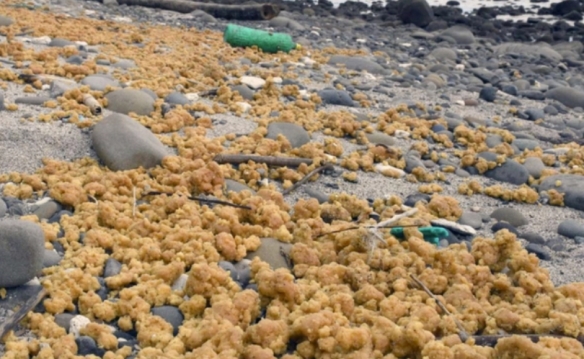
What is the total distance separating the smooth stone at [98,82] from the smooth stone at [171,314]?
3011 millimetres

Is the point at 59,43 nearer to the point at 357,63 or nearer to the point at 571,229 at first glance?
the point at 357,63

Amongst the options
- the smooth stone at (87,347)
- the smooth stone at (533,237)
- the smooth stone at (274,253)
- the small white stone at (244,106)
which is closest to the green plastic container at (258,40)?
the small white stone at (244,106)

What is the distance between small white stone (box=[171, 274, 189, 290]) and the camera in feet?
9.18

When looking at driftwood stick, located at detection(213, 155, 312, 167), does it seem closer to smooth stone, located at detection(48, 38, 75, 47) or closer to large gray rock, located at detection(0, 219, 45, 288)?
large gray rock, located at detection(0, 219, 45, 288)

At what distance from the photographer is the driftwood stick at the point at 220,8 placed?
1230 centimetres

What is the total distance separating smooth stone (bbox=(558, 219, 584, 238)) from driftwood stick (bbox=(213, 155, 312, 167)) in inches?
63.7

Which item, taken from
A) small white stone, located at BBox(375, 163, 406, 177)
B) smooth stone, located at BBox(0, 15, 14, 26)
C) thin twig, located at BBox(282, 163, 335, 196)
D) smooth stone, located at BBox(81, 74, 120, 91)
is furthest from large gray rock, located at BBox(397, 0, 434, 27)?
thin twig, located at BBox(282, 163, 335, 196)

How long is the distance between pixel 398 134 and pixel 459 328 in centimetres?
292

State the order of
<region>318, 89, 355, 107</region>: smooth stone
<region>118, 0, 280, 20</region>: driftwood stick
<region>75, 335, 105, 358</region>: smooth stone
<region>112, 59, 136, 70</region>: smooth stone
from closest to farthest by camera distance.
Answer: <region>75, 335, 105, 358</region>: smooth stone → <region>318, 89, 355, 107</region>: smooth stone → <region>112, 59, 136, 70</region>: smooth stone → <region>118, 0, 280, 20</region>: driftwood stick

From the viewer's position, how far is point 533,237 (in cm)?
368

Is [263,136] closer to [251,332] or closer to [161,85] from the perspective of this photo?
[161,85]

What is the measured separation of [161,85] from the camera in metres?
5.66

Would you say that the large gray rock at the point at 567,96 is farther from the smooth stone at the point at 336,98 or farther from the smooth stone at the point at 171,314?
the smooth stone at the point at 171,314

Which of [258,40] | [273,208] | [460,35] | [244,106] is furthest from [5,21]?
[460,35]
